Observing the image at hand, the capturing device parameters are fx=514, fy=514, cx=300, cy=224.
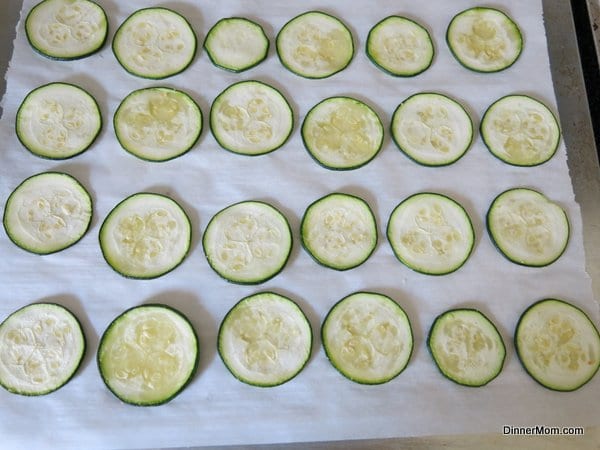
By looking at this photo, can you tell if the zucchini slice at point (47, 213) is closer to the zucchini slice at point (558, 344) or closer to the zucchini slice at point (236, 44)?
the zucchini slice at point (236, 44)

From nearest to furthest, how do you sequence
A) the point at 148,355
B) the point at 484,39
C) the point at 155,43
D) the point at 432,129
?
the point at 148,355 < the point at 432,129 < the point at 155,43 < the point at 484,39

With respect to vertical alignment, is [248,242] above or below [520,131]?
below

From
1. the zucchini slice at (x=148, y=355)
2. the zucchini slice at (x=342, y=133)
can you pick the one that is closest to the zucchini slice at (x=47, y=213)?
the zucchini slice at (x=148, y=355)

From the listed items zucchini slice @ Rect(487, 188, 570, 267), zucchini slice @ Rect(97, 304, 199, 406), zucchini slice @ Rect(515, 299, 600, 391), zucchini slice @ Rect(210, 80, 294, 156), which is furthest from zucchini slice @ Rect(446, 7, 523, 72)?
zucchini slice @ Rect(97, 304, 199, 406)

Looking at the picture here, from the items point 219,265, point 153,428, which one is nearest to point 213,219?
point 219,265

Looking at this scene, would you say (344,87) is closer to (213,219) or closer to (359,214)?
(359,214)

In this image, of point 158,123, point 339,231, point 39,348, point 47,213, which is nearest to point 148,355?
point 39,348

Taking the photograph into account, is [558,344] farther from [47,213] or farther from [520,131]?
[47,213]

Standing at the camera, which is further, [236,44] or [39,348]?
[236,44]
